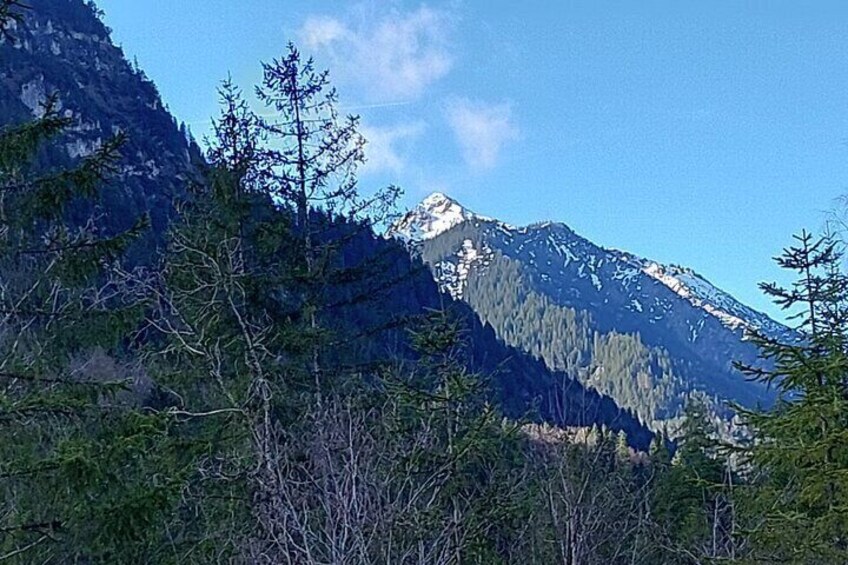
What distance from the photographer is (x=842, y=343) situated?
8.53m

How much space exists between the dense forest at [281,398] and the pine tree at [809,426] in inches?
1.2

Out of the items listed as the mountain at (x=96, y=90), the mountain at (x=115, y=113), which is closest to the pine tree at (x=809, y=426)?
the mountain at (x=115, y=113)

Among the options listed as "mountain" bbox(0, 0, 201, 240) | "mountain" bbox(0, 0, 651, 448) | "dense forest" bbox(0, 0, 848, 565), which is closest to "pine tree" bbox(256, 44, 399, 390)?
"dense forest" bbox(0, 0, 848, 565)

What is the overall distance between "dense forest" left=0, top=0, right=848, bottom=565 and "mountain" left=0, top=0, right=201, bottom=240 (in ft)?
186

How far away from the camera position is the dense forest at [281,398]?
16.6ft

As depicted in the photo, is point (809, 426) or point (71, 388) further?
point (809, 426)

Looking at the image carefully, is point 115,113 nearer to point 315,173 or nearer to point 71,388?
point 315,173

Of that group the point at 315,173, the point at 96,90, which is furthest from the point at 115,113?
the point at 315,173

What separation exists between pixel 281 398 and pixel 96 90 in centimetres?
10289

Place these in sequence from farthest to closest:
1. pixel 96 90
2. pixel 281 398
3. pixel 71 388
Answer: pixel 96 90 → pixel 281 398 → pixel 71 388

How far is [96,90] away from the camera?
101 m

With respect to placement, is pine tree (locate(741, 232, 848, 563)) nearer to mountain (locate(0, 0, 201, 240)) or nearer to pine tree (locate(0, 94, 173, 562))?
pine tree (locate(0, 94, 173, 562))

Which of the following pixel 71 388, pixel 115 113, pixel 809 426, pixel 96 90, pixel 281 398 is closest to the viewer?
pixel 71 388

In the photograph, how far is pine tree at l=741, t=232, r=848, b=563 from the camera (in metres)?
7.56
